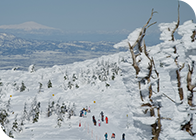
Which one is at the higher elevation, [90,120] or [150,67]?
[150,67]

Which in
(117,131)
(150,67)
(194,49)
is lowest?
(117,131)

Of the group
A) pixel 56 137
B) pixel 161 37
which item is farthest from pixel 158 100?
pixel 56 137

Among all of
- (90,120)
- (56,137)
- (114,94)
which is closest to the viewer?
(56,137)

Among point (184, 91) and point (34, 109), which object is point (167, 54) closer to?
point (184, 91)

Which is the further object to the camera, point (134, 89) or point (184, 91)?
point (134, 89)

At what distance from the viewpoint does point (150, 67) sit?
6.15m

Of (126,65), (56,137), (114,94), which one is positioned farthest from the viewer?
(114,94)

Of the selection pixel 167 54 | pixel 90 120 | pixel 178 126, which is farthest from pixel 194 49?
pixel 90 120

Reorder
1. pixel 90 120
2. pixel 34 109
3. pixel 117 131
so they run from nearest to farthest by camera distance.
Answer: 1. pixel 117 131
2. pixel 90 120
3. pixel 34 109

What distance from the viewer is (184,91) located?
574 centimetres

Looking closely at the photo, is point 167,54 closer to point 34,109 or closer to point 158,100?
point 158,100

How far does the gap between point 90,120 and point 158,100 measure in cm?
2499

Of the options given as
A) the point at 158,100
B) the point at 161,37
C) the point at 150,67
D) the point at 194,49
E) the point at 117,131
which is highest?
the point at 161,37

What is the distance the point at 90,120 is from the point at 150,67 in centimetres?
2499
